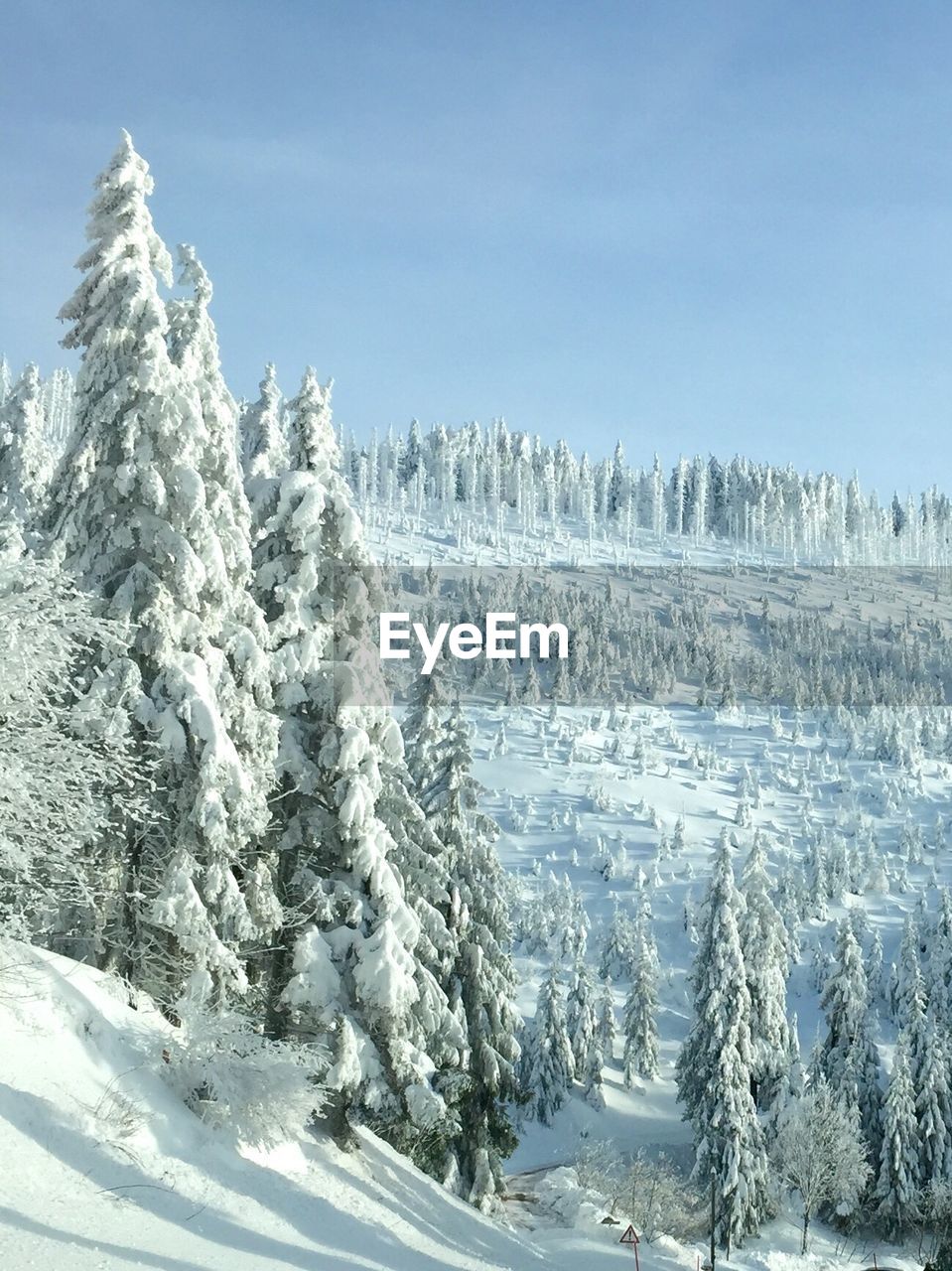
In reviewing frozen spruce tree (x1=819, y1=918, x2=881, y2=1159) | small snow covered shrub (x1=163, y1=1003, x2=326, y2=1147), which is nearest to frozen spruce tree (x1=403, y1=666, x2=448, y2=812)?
small snow covered shrub (x1=163, y1=1003, x2=326, y2=1147)

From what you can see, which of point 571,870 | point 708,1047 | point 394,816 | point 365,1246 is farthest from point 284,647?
point 571,870

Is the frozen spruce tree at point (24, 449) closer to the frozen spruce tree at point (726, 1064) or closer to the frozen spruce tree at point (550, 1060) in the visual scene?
the frozen spruce tree at point (726, 1064)

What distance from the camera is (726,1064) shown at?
44156 millimetres

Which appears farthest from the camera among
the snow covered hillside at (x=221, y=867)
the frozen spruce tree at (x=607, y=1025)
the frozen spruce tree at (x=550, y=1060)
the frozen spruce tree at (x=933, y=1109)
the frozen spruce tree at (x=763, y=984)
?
the frozen spruce tree at (x=607, y=1025)

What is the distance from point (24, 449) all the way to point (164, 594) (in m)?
19.1

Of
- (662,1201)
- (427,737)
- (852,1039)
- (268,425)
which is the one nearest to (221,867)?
(427,737)

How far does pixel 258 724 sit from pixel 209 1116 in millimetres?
6297

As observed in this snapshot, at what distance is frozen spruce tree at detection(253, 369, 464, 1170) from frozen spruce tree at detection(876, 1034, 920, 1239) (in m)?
37.6

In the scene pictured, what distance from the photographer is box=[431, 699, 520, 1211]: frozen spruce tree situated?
84.6 feet

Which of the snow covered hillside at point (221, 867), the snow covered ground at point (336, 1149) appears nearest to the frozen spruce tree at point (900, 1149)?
the snow covered ground at point (336, 1149)

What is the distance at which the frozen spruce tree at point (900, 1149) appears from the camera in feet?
167

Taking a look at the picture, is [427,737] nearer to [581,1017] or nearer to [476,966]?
[476,966]

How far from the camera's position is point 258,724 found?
18734 millimetres

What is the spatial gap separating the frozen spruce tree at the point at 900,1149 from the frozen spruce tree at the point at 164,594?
42532mm
